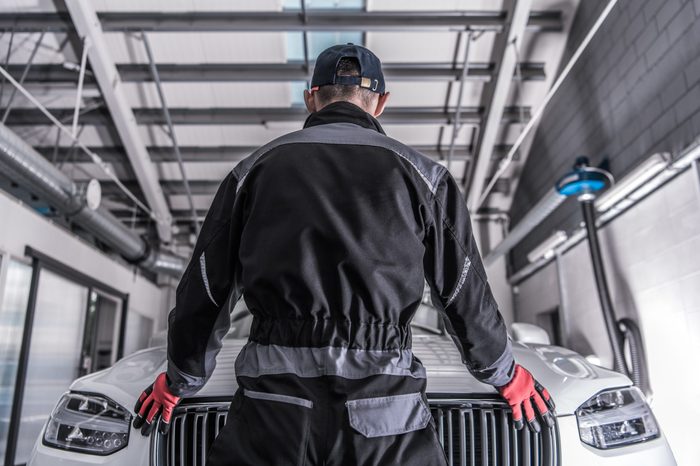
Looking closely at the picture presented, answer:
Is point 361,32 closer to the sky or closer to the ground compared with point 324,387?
closer to the sky

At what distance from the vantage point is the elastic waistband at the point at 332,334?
0.99 m

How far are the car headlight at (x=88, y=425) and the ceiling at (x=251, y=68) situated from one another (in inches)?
165

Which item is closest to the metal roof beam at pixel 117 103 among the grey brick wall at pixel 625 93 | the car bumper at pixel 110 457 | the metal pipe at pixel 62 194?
the metal pipe at pixel 62 194

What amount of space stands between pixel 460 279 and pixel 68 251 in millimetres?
5995

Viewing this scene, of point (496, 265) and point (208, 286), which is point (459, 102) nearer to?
point (496, 265)

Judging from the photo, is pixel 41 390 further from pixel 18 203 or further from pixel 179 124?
pixel 179 124

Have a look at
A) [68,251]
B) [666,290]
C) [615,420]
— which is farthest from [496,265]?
[615,420]

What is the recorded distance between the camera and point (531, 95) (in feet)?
21.5

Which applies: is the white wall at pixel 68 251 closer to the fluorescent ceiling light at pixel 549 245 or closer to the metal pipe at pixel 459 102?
the metal pipe at pixel 459 102

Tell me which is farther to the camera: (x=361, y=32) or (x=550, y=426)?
(x=361, y=32)

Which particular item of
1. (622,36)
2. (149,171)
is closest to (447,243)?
(622,36)

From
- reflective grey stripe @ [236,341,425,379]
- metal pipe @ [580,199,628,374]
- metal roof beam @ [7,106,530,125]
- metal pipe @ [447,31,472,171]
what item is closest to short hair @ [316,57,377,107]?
reflective grey stripe @ [236,341,425,379]

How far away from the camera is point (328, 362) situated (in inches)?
38.3

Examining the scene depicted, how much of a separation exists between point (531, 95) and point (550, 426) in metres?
5.82
